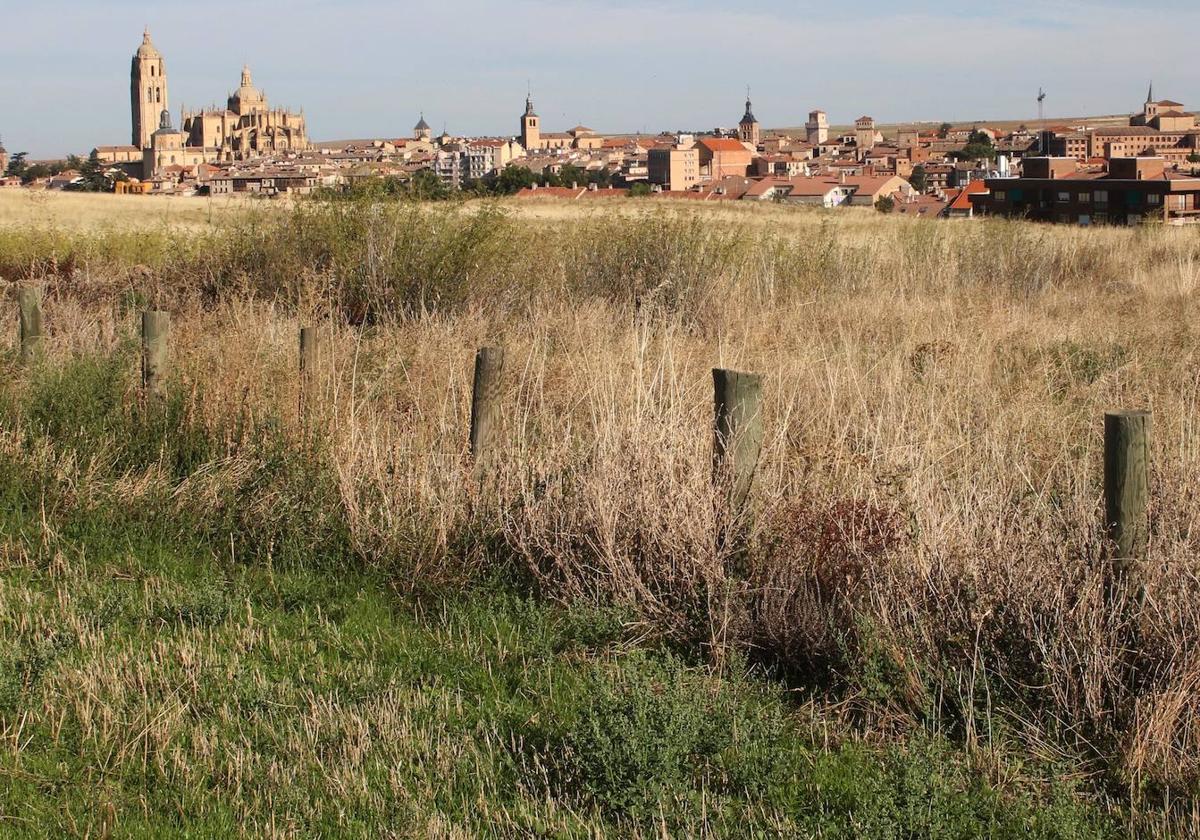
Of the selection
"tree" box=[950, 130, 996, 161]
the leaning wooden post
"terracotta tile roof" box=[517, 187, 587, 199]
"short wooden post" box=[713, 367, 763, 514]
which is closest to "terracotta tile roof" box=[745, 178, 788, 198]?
"terracotta tile roof" box=[517, 187, 587, 199]

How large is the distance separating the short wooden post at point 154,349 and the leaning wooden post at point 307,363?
883 millimetres

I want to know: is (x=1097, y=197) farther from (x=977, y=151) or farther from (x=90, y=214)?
(x=977, y=151)

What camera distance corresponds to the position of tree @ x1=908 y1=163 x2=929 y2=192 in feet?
400

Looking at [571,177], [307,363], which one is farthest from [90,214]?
[571,177]

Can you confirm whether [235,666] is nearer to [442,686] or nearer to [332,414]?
[442,686]

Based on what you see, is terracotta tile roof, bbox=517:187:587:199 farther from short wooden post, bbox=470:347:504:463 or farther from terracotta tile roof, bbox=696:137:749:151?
terracotta tile roof, bbox=696:137:749:151

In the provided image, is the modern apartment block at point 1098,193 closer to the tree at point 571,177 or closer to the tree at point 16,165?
the tree at point 571,177

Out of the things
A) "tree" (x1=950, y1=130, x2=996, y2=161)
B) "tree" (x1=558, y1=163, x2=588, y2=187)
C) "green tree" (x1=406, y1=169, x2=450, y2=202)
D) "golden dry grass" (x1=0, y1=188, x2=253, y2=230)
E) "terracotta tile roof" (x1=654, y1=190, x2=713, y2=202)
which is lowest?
"green tree" (x1=406, y1=169, x2=450, y2=202)

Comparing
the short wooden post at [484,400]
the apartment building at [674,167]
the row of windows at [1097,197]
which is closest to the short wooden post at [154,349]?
the short wooden post at [484,400]

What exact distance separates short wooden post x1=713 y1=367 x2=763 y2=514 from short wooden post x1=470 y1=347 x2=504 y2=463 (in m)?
1.63

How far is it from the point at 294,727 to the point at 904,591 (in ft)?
7.45

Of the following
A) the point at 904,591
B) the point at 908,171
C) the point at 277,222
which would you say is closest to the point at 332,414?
the point at 904,591

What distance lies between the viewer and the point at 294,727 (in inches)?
172

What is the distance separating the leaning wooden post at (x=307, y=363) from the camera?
7.52 metres
